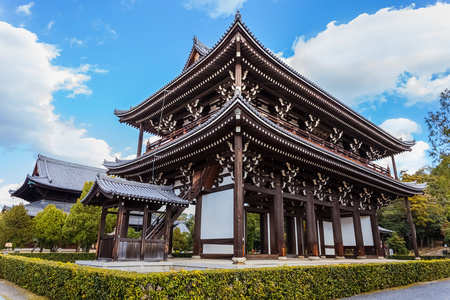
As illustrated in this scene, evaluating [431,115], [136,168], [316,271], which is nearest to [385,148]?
[431,115]

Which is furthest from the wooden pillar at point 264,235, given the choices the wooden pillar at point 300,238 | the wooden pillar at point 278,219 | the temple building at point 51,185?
the temple building at point 51,185

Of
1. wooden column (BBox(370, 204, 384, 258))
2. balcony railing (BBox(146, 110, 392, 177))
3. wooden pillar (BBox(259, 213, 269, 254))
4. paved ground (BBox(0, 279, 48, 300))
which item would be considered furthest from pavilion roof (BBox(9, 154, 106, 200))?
wooden column (BBox(370, 204, 384, 258))

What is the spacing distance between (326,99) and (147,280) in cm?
1426

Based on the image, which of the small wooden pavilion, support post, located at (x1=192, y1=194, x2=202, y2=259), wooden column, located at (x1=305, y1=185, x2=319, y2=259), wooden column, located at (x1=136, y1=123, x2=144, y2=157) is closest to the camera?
the small wooden pavilion

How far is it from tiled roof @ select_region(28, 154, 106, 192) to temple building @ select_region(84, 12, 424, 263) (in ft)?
67.6

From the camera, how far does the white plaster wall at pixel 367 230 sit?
19375 mm

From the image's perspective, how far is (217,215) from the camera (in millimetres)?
12578

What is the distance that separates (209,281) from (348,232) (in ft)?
52.9

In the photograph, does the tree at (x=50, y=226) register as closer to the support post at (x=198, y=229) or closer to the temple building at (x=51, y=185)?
the temple building at (x=51, y=185)

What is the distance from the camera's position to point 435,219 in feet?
133

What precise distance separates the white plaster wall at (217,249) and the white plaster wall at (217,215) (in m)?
0.44

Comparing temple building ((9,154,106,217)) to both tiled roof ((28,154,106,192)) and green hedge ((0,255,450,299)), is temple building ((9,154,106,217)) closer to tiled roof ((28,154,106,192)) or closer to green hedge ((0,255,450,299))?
tiled roof ((28,154,106,192))

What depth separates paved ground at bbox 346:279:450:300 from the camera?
9012mm

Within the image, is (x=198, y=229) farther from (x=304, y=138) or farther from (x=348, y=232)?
(x=348, y=232)
